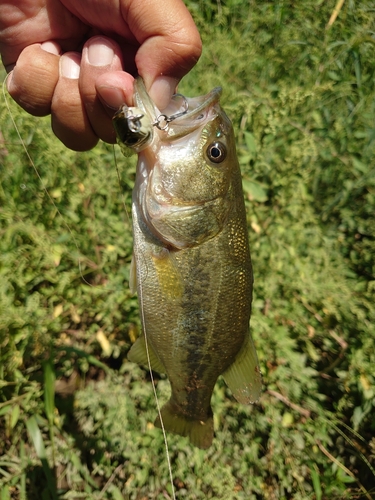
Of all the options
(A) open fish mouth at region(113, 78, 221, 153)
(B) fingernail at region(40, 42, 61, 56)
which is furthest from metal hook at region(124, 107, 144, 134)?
(B) fingernail at region(40, 42, 61, 56)

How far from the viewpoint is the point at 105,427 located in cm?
252

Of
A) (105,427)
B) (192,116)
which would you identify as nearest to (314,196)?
(192,116)

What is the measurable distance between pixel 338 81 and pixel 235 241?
2.32 meters

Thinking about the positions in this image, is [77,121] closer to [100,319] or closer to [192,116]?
[192,116]

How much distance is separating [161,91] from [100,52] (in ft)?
1.17

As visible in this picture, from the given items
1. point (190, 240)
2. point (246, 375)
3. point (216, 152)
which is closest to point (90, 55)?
point (216, 152)

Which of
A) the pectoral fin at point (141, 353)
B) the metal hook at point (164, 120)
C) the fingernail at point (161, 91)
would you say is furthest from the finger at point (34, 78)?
the pectoral fin at point (141, 353)

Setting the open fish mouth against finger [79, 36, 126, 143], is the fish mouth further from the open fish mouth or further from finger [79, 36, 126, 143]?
finger [79, 36, 126, 143]

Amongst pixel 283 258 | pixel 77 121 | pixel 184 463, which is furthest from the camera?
pixel 283 258

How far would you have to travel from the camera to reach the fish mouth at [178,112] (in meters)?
1.44

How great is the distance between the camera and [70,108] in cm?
178

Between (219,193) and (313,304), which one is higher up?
(219,193)

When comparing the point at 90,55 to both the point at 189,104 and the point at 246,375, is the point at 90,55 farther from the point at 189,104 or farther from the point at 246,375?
the point at 246,375

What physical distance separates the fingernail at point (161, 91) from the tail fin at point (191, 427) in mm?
1432
